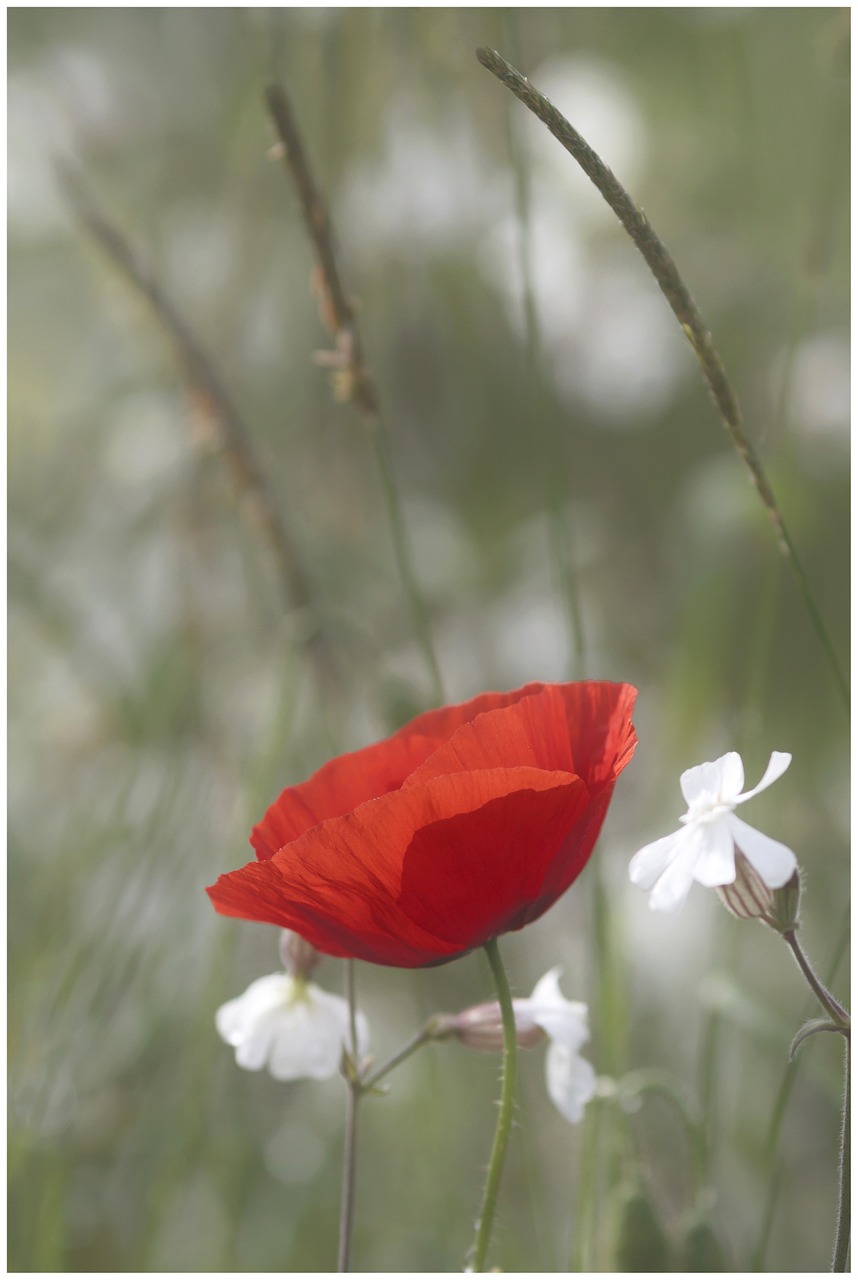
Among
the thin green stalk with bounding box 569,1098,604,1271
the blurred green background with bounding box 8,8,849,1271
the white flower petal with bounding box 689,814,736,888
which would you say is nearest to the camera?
the white flower petal with bounding box 689,814,736,888

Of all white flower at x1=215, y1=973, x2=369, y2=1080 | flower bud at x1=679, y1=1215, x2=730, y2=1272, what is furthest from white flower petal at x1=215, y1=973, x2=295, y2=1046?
flower bud at x1=679, y1=1215, x2=730, y2=1272

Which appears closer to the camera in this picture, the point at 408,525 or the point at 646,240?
the point at 646,240

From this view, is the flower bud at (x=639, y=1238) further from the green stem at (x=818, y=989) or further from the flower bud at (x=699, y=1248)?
the green stem at (x=818, y=989)

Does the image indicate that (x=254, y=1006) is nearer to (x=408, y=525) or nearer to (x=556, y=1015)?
(x=556, y=1015)

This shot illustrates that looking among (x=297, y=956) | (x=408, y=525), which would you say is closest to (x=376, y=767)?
(x=297, y=956)

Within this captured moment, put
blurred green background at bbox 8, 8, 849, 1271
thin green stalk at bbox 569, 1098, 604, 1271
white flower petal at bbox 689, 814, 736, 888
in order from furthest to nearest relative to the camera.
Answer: blurred green background at bbox 8, 8, 849, 1271 → thin green stalk at bbox 569, 1098, 604, 1271 → white flower petal at bbox 689, 814, 736, 888

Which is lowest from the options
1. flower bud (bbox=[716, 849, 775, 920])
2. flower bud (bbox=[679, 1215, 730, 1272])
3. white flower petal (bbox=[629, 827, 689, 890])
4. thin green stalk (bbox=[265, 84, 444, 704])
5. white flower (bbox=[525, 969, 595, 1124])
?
flower bud (bbox=[679, 1215, 730, 1272])

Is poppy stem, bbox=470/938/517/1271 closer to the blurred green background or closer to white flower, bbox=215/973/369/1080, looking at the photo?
white flower, bbox=215/973/369/1080
